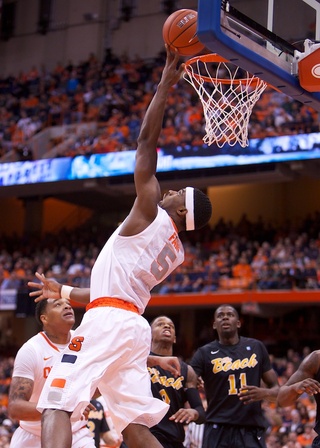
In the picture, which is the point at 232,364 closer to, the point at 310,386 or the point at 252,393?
the point at 252,393

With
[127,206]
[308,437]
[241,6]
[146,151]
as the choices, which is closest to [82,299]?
[146,151]

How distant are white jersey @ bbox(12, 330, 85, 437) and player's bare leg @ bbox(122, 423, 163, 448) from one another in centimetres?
152

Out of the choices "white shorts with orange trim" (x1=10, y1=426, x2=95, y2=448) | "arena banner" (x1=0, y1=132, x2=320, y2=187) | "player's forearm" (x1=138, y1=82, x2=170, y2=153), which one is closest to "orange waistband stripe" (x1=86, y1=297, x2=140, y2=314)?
"player's forearm" (x1=138, y1=82, x2=170, y2=153)

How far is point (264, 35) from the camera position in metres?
6.59

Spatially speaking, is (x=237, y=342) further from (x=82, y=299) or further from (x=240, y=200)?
(x=240, y=200)

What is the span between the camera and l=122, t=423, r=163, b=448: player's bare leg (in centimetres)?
519

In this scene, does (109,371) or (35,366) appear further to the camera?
(35,366)

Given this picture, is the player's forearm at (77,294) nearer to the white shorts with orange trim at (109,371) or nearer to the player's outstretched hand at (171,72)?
the white shorts with orange trim at (109,371)

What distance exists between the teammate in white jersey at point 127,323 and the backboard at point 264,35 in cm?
53

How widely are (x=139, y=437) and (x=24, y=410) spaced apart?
147cm

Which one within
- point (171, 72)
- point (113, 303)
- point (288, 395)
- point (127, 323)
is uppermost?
point (171, 72)

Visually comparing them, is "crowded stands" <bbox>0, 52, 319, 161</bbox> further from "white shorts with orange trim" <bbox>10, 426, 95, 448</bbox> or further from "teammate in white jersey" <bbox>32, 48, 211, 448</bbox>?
"teammate in white jersey" <bbox>32, 48, 211, 448</bbox>

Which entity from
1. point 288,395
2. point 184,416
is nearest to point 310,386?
point 288,395

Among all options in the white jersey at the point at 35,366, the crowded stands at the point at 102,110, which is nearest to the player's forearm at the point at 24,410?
the white jersey at the point at 35,366
